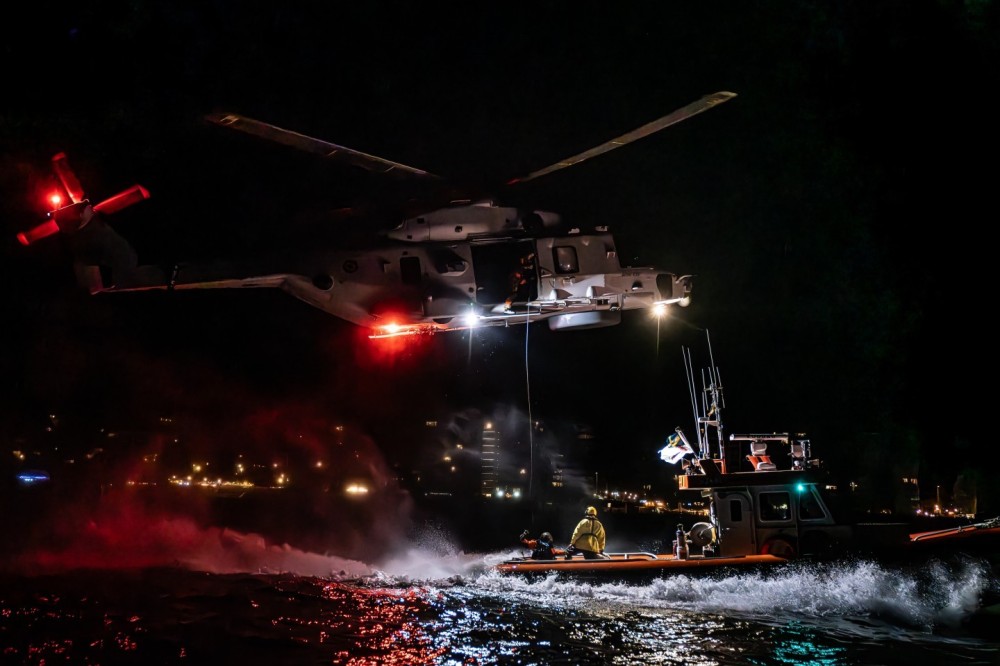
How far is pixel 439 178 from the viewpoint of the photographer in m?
12.9

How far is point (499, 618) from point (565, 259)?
23.9ft

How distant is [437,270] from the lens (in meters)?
14.1

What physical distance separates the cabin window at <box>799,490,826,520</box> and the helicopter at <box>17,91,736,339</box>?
513cm

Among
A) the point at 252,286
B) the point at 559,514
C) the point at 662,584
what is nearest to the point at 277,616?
the point at 252,286

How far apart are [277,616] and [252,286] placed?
21.6ft

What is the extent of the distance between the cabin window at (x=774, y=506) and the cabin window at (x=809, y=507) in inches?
10.7

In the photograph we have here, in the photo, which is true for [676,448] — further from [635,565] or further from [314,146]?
[314,146]

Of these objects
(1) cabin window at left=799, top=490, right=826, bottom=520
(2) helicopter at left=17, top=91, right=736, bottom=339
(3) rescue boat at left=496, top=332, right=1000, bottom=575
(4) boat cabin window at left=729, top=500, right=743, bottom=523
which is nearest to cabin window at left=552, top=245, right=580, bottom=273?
(2) helicopter at left=17, top=91, right=736, bottom=339

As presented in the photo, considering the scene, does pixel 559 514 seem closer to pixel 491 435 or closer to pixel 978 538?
pixel 491 435

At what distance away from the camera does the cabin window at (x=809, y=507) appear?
14.6 metres

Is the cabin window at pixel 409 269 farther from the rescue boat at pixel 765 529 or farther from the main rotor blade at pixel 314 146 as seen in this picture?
the rescue boat at pixel 765 529

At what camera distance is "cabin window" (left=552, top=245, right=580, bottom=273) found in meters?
14.2

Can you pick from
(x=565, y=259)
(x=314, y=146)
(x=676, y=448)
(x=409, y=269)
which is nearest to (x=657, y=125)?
(x=565, y=259)

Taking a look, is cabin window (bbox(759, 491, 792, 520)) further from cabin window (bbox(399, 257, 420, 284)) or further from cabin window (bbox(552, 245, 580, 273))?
cabin window (bbox(399, 257, 420, 284))
